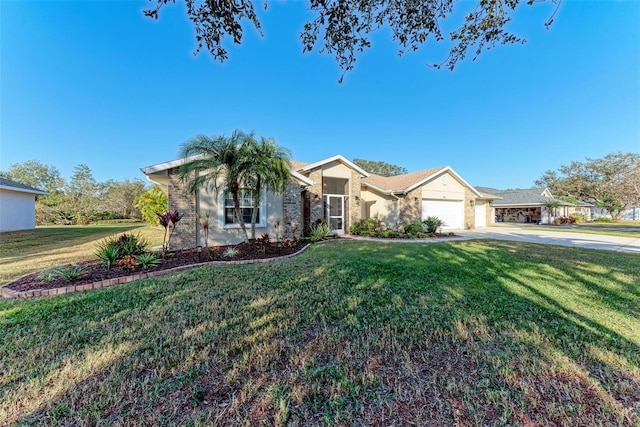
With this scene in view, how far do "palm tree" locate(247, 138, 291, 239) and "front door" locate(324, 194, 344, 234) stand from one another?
544cm

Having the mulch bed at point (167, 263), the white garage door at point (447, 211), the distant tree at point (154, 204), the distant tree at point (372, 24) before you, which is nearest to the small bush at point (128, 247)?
the mulch bed at point (167, 263)

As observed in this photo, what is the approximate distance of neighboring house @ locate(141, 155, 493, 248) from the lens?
376 inches

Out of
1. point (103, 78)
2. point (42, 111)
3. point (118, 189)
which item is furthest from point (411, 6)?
point (118, 189)

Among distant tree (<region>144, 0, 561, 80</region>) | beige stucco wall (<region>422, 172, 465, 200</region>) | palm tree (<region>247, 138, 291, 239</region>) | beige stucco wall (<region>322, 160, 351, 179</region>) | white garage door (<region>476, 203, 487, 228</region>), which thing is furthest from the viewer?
white garage door (<region>476, 203, 487, 228</region>)

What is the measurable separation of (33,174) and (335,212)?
46.0 metres

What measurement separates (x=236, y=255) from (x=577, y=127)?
92.5 feet

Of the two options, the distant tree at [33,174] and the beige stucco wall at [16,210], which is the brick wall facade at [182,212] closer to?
the beige stucco wall at [16,210]

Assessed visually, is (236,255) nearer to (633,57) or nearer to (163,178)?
(163,178)

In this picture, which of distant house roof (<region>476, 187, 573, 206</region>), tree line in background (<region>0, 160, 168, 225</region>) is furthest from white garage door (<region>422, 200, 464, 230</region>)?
tree line in background (<region>0, 160, 168, 225</region>)

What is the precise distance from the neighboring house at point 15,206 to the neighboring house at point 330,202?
1192 cm

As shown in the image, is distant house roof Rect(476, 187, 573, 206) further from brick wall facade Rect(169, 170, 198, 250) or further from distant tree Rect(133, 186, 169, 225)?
distant tree Rect(133, 186, 169, 225)

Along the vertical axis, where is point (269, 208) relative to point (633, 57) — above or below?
below

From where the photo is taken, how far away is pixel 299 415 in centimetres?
193

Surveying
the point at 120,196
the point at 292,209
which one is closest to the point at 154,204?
the point at 292,209
